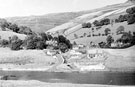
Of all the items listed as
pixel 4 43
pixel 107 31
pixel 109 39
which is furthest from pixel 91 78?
pixel 4 43

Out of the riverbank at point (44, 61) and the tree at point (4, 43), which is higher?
the tree at point (4, 43)

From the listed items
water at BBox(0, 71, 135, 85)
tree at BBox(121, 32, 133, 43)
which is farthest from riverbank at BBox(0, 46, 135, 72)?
water at BBox(0, 71, 135, 85)

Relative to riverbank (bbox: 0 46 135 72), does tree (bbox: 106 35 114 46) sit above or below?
above

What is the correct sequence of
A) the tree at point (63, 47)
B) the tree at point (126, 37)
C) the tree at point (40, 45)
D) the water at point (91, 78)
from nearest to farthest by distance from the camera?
1. the water at point (91, 78)
2. the tree at point (126, 37)
3. the tree at point (63, 47)
4. the tree at point (40, 45)

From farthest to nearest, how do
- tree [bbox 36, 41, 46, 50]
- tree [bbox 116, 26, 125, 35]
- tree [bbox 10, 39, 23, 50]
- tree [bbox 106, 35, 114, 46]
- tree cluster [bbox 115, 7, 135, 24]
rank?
tree cluster [bbox 115, 7, 135, 24] → tree [bbox 116, 26, 125, 35] → tree [bbox 10, 39, 23, 50] → tree [bbox 106, 35, 114, 46] → tree [bbox 36, 41, 46, 50]

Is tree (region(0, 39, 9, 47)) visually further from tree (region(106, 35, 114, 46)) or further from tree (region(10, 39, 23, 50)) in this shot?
tree (region(106, 35, 114, 46))

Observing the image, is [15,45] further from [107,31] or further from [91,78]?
[91,78]

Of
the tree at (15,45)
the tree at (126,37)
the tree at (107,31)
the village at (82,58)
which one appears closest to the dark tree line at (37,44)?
the tree at (15,45)

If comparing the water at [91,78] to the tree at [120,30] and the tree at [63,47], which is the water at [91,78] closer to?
the tree at [63,47]

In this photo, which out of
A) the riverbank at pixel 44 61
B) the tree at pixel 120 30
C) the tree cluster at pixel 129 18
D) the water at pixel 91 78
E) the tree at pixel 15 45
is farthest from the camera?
the tree cluster at pixel 129 18

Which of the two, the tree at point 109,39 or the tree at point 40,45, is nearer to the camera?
the tree at point 40,45

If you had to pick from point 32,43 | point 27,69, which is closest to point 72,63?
point 27,69

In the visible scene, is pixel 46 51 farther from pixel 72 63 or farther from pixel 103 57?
pixel 103 57
